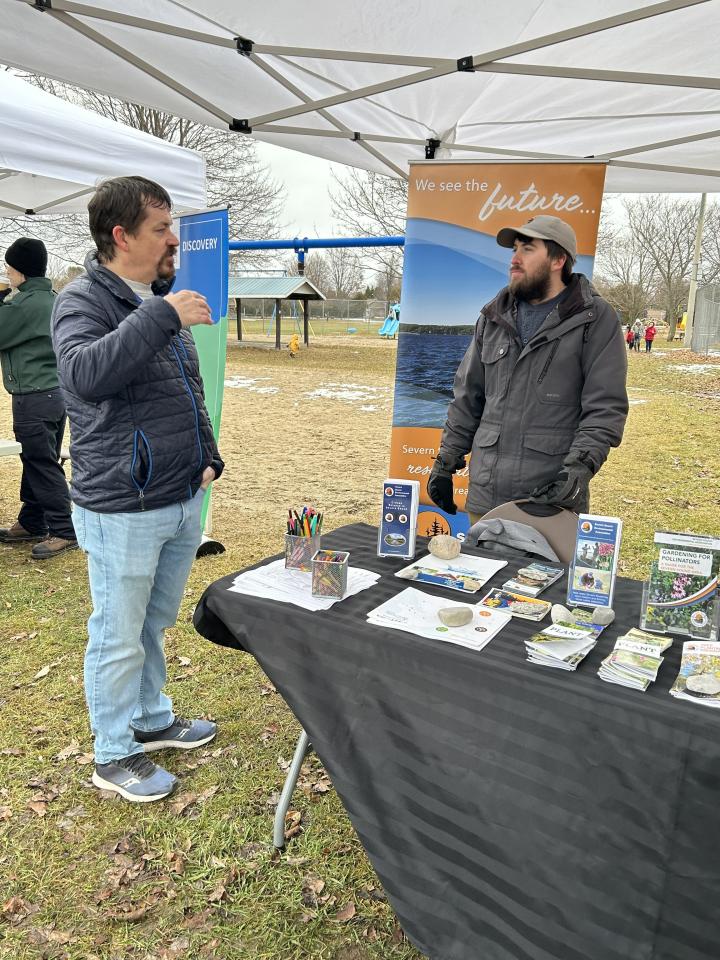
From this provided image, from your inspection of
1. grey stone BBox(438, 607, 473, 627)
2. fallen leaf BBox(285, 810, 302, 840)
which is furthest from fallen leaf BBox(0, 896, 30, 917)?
grey stone BBox(438, 607, 473, 627)

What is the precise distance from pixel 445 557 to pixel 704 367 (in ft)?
55.2

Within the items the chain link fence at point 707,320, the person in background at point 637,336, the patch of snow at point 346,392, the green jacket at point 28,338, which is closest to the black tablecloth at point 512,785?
the green jacket at point 28,338

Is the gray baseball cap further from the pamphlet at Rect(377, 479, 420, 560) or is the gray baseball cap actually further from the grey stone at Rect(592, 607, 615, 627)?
the grey stone at Rect(592, 607, 615, 627)

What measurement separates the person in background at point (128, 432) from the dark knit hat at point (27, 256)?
257 cm

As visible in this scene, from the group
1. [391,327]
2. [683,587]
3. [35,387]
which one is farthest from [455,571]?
[391,327]

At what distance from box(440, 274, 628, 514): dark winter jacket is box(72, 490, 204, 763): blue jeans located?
1.08 meters

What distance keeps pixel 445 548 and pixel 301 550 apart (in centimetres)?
42

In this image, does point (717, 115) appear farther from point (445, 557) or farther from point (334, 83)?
point (445, 557)

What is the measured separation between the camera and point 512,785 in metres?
1.24

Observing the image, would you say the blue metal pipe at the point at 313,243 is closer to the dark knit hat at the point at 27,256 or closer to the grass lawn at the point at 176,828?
the dark knit hat at the point at 27,256

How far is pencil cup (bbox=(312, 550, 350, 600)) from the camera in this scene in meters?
1.61

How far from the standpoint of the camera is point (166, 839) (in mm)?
2006

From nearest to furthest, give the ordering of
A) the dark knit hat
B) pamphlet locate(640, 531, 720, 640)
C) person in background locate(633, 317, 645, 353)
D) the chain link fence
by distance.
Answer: pamphlet locate(640, 531, 720, 640) < the dark knit hat < the chain link fence < person in background locate(633, 317, 645, 353)

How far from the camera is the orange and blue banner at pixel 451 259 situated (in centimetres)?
354
